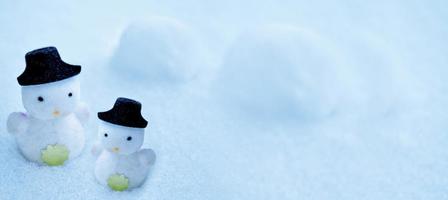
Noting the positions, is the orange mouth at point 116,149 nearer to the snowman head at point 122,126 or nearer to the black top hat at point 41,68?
the snowman head at point 122,126

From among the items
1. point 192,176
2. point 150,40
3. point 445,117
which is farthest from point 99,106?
point 445,117

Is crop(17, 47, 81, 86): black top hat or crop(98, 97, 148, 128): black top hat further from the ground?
crop(17, 47, 81, 86): black top hat

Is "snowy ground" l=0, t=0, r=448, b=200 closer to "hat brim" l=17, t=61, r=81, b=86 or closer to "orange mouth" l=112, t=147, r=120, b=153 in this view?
"orange mouth" l=112, t=147, r=120, b=153

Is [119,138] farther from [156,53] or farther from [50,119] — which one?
[156,53]

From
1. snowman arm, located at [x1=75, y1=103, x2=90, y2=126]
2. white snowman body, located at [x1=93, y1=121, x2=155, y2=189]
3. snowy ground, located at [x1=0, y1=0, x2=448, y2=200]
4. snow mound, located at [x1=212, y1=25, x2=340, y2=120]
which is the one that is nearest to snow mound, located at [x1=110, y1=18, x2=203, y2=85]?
snowy ground, located at [x1=0, y1=0, x2=448, y2=200]

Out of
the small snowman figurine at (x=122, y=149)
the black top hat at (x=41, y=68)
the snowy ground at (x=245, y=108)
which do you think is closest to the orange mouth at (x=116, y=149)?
the small snowman figurine at (x=122, y=149)

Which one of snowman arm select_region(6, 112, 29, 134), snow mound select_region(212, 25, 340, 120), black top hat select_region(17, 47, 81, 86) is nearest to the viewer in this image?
black top hat select_region(17, 47, 81, 86)
